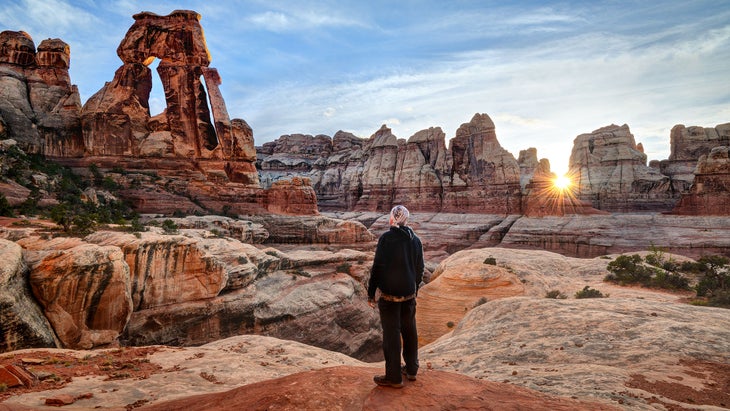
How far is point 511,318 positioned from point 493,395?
6.36 meters

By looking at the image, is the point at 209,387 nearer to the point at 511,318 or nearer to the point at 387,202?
the point at 511,318

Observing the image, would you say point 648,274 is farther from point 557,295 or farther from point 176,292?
point 176,292

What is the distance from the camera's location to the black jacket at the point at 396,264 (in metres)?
4.88

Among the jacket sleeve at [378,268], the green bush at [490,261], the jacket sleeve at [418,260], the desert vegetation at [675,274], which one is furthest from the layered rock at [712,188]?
the jacket sleeve at [378,268]

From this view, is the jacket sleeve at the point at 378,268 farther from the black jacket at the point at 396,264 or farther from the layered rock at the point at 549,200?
the layered rock at the point at 549,200

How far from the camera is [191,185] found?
3925 cm

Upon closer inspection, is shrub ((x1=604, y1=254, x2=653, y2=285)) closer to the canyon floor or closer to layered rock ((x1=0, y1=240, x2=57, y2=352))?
the canyon floor

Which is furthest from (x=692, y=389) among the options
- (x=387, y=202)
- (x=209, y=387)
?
(x=387, y=202)

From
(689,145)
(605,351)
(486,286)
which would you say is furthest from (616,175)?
(605,351)

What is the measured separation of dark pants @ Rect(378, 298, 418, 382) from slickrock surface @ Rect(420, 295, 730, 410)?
222 centimetres

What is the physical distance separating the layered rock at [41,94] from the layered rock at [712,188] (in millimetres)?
68649

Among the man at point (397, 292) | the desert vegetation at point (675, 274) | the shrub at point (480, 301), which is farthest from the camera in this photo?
the shrub at point (480, 301)

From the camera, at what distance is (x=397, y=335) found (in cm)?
486

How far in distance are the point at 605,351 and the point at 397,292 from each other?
5335 millimetres
